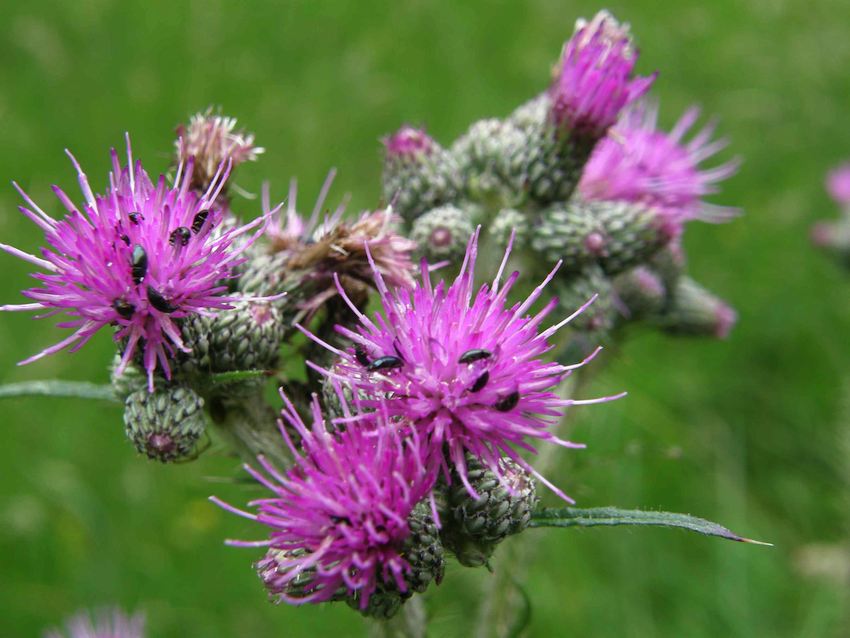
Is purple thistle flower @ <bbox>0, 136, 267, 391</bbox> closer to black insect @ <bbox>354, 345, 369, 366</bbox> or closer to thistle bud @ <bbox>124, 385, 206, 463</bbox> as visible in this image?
thistle bud @ <bbox>124, 385, 206, 463</bbox>

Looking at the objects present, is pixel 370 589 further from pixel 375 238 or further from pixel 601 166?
pixel 601 166

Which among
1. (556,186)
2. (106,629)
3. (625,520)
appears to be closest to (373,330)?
(625,520)

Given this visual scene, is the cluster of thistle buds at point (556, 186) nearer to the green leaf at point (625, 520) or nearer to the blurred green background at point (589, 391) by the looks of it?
the blurred green background at point (589, 391)

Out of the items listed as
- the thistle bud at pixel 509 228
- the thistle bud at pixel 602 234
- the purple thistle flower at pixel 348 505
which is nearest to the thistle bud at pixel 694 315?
the thistle bud at pixel 602 234

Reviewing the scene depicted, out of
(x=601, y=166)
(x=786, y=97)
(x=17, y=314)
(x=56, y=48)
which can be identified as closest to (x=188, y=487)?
(x=17, y=314)

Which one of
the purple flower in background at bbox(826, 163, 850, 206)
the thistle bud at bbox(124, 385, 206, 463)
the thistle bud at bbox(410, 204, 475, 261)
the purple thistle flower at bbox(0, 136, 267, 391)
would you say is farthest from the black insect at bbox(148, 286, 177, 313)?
the purple flower in background at bbox(826, 163, 850, 206)

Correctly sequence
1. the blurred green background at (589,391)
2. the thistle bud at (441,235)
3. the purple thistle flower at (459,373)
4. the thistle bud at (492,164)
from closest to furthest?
the purple thistle flower at (459,373) < the thistle bud at (441,235) < the thistle bud at (492,164) < the blurred green background at (589,391)

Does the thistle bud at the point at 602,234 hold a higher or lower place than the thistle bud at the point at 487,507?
higher
